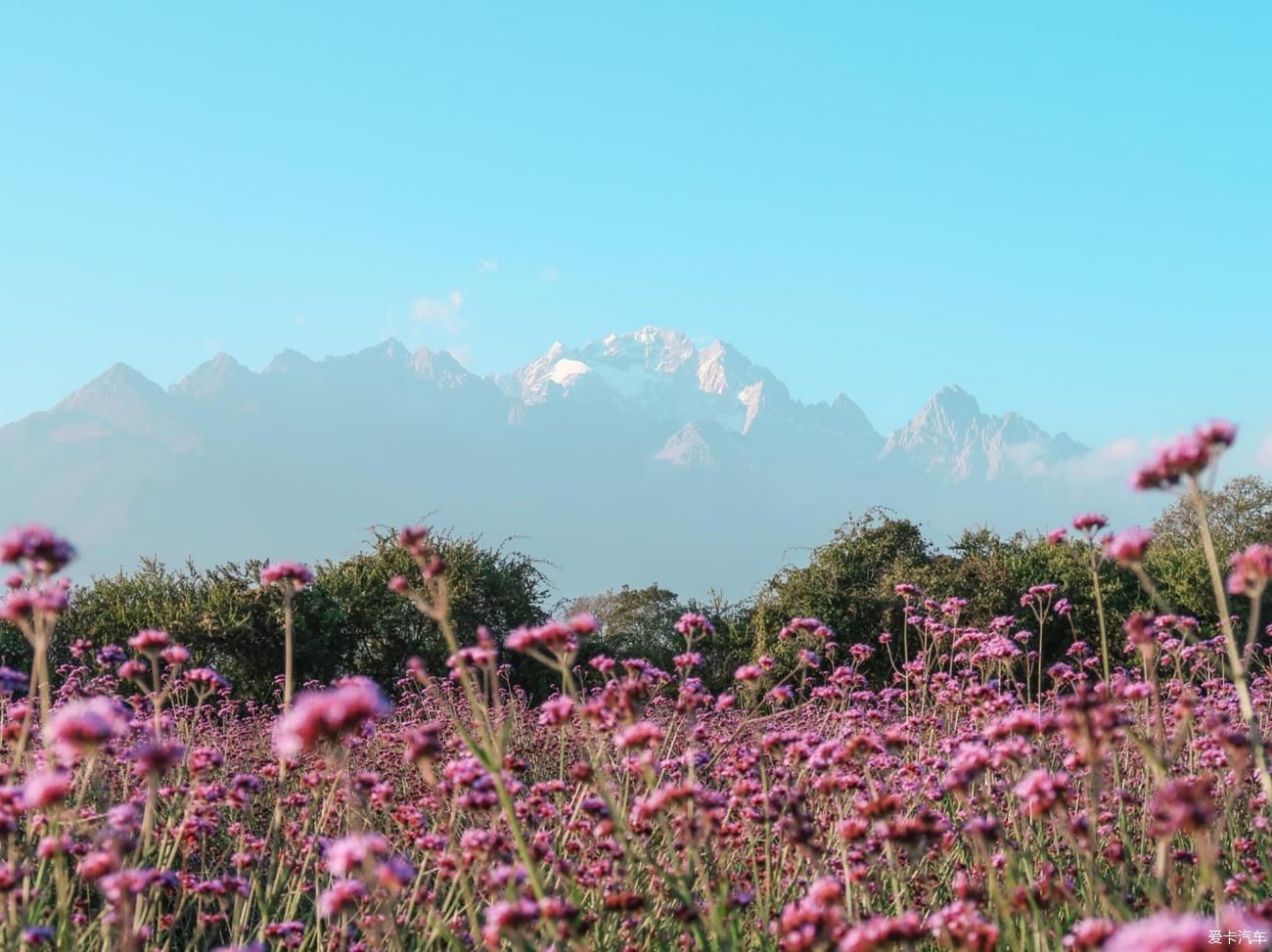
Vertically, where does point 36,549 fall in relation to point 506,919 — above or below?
above

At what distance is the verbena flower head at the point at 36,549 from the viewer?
2691mm

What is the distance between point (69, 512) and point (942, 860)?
21920 cm

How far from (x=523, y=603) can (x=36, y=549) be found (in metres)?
14.3

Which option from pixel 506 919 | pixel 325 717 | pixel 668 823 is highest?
pixel 325 717

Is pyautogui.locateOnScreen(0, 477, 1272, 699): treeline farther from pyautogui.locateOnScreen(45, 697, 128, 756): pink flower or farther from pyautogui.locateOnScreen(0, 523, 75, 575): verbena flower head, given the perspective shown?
pyautogui.locateOnScreen(45, 697, 128, 756): pink flower

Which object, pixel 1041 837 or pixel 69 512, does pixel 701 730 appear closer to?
pixel 1041 837

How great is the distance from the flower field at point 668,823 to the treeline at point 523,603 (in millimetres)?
8921

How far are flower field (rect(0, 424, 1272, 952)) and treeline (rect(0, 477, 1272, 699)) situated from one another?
892 centimetres

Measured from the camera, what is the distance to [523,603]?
664 inches

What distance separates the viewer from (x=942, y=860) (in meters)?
4.59

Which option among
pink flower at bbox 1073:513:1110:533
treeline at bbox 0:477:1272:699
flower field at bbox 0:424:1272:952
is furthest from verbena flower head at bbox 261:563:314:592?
treeline at bbox 0:477:1272:699

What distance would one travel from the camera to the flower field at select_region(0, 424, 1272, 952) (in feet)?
7.07

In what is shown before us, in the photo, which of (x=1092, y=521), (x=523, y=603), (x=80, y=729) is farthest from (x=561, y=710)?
(x=523, y=603)

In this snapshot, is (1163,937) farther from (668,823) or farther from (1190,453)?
(668,823)
